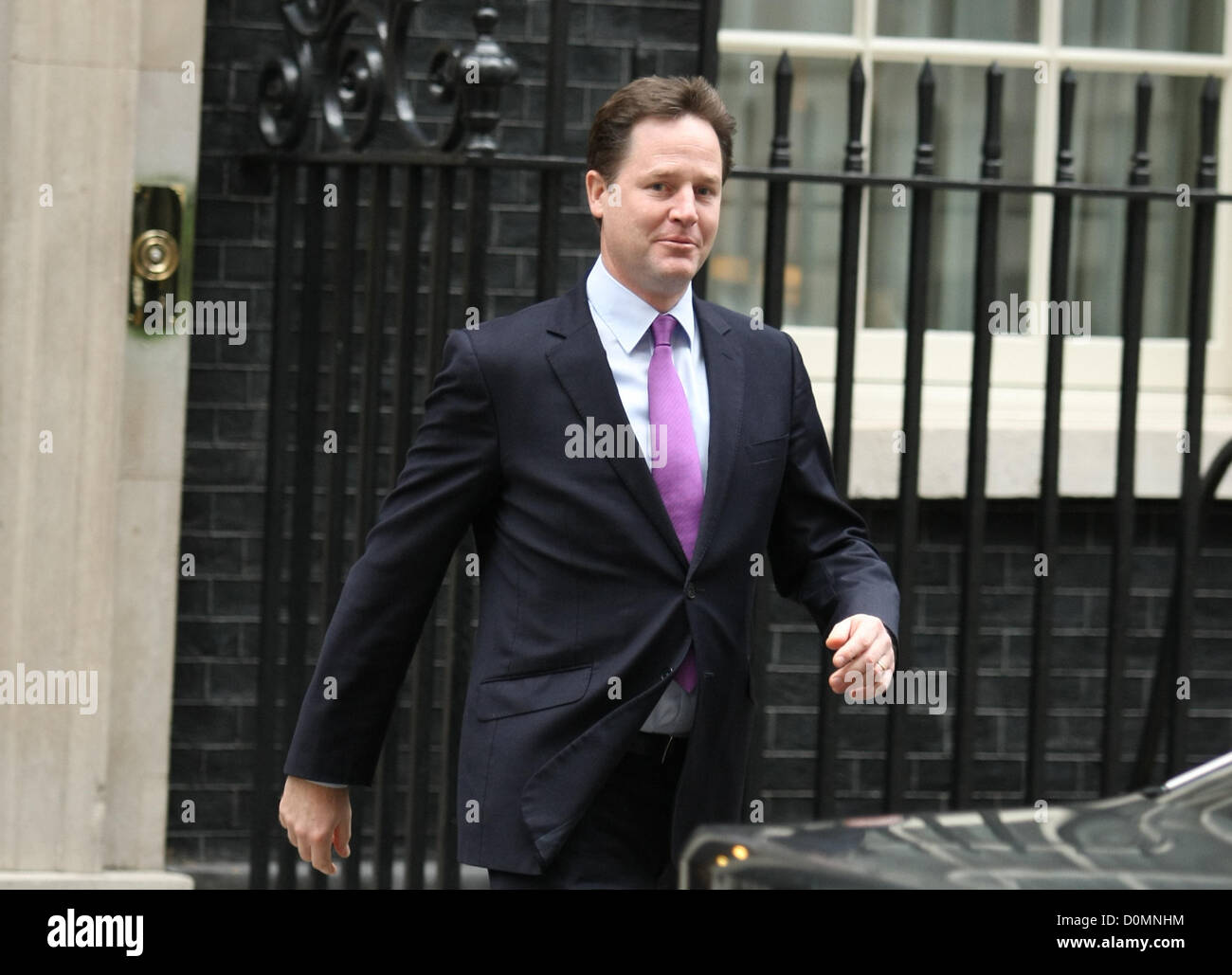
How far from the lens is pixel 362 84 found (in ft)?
15.9

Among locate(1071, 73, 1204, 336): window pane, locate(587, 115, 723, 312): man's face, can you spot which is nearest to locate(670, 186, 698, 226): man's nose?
locate(587, 115, 723, 312): man's face

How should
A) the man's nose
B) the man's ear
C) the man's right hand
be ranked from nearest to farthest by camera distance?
the man's nose < the man's ear < the man's right hand

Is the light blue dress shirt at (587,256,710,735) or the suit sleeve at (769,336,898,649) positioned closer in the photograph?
the light blue dress shirt at (587,256,710,735)

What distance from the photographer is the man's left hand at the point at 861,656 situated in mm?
3076

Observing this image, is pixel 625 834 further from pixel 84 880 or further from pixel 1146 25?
pixel 1146 25

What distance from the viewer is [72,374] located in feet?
16.8

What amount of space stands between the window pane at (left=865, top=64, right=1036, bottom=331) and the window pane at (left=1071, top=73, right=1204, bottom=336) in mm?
210

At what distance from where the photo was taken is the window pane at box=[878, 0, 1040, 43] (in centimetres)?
646

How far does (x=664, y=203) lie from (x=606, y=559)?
588 mm

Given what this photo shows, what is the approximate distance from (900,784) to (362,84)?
84.2 inches

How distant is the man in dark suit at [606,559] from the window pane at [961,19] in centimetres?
329

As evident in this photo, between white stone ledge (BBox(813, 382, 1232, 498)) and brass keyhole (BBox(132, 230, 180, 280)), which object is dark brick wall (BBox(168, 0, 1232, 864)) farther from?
brass keyhole (BBox(132, 230, 180, 280))

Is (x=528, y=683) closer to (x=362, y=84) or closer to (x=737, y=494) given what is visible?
(x=737, y=494)
